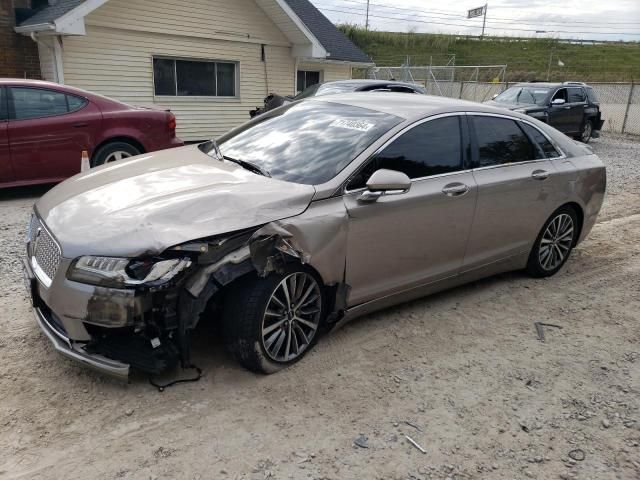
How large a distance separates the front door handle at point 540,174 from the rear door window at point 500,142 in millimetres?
141

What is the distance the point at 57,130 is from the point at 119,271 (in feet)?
17.0

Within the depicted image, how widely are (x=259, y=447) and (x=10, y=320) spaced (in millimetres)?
2254

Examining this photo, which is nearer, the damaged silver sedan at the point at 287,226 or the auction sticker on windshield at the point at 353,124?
the damaged silver sedan at the point at 287,226

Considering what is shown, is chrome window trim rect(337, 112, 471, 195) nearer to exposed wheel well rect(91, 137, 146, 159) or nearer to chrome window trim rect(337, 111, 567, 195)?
chrome window trim rect(337, 111, 567, 195)

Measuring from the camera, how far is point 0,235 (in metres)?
5.68

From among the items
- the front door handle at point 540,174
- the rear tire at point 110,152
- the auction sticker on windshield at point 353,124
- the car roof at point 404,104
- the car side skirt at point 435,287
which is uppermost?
the car roof at point 404,104

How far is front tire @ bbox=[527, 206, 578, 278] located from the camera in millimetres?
5027

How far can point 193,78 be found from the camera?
13.5 metres

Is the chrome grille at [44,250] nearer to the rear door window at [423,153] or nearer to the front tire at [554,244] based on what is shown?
the rear door window at [423,153]

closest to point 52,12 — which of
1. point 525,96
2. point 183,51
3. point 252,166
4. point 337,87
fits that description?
point 183,51

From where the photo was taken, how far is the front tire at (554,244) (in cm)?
503

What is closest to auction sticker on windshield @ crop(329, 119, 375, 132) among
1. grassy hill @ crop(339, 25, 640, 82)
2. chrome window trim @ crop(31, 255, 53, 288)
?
chrome window trim @ crop(31, 255, 53, 288)

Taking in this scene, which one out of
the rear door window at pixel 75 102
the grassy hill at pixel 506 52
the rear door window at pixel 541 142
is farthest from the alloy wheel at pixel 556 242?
the grassy hill at pixel 506 52

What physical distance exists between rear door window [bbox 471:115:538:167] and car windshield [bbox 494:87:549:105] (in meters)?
11.6
